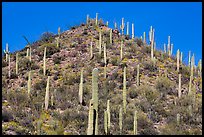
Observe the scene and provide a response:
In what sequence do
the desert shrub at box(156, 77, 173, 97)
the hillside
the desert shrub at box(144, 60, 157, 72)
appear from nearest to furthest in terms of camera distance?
1. the hillside
2. the desert shrub at box(156, 77, 173, 97)
3. the desert shrub at box(144, 60, 157, 72)

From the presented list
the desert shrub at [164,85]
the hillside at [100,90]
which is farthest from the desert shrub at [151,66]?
the desert shrub at [164,85]

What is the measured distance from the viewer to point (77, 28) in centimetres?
2906

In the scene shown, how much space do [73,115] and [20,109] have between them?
6.86 feet

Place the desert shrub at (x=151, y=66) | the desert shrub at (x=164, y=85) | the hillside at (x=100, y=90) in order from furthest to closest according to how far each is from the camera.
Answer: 1. the desert shrub at (x=151, y=66)
2. the desert shrub at (x=164, y=85)
3. the hillside at (x=100, y=90)

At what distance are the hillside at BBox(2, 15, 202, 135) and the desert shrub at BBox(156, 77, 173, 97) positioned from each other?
46mm

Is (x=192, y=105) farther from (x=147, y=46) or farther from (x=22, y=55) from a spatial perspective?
(x=22, y=55)

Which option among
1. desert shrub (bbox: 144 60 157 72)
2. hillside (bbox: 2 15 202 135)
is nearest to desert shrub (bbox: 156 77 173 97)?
hillside (bbox: 2 15 202 135)

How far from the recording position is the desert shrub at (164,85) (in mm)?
17869

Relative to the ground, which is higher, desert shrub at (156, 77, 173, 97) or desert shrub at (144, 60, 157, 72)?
desert shrub at (144, 60, 157, 72)

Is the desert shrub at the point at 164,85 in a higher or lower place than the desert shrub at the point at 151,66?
lower

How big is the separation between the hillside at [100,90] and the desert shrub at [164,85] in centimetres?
5

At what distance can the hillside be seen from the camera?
1332 centimetres

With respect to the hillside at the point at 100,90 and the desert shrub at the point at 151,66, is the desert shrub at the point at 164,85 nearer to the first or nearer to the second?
the hillside at the point at 100,90

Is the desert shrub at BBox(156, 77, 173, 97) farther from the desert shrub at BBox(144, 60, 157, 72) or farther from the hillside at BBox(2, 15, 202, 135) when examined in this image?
the desert shrub at BBox(144, 60, 157, 72)
